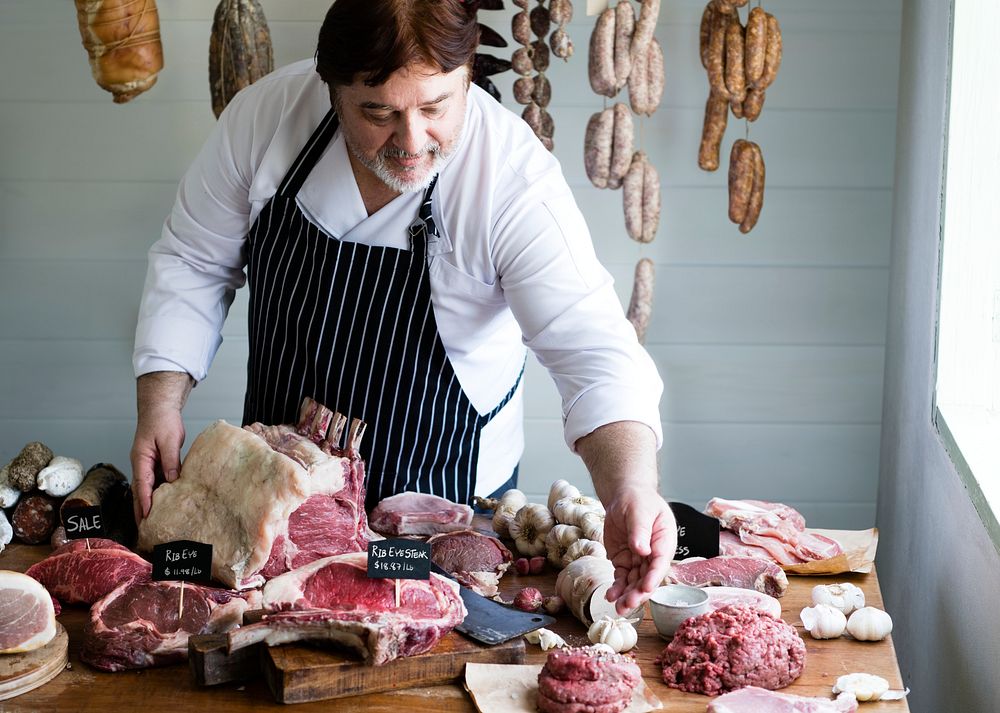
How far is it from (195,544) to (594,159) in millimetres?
1723

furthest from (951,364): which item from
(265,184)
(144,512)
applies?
(144,512)

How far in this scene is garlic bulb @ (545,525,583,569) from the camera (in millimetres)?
2205

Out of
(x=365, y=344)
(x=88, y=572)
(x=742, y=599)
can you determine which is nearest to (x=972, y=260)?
(x=742, y=599)

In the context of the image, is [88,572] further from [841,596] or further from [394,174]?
[841,596]

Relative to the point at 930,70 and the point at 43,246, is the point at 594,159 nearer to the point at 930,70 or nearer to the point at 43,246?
the point at 930,70

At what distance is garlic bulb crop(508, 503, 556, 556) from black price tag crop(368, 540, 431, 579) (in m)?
→ 0.46

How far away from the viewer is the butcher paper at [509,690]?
5.61 ft

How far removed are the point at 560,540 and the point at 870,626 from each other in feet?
1.96

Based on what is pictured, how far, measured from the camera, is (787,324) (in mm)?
3705

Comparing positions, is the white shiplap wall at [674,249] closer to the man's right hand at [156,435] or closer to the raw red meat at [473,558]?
the man's right hand at [156,435]

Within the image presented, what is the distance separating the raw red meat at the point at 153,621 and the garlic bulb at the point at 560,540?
0.60 metres

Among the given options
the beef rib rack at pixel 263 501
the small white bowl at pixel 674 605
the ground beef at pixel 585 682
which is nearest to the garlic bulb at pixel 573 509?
the small white bowl at pixel 674 605

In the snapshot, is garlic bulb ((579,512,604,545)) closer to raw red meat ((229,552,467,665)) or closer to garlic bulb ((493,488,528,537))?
garlic bulb ((493,488,528,537))

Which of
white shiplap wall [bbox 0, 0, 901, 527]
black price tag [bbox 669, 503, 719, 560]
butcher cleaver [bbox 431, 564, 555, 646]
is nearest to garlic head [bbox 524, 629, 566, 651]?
butcher cleaver [bbox 431, 564, 555, 646]
